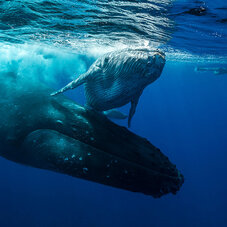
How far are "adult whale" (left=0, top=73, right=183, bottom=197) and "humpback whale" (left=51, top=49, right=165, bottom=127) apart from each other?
547 millimetres

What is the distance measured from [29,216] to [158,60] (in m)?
34.1

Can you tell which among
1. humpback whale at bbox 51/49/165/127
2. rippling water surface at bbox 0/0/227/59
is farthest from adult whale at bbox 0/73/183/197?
rippling water surface at bbox 0/0/227/59

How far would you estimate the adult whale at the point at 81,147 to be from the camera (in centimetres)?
388

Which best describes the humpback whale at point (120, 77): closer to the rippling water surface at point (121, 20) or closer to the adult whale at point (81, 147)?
the adult whale at point (81, 147)

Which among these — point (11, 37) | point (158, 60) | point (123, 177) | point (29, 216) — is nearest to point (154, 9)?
point (158, 60)

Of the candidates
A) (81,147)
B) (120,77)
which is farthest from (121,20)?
(81,147)

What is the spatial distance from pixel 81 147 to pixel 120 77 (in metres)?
2.03

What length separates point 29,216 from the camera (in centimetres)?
3094

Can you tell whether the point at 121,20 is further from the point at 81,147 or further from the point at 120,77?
the point at 81,147

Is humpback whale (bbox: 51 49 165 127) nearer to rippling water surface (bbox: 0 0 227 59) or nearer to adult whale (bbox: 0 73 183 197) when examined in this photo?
adult whale (bbox: 0 73 183 197)

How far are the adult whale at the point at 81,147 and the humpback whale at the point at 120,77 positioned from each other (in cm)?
55

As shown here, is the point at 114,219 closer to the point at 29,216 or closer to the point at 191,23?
the point at 29,216

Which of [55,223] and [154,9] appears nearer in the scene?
[154,9]

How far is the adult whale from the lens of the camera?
388 cm
